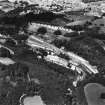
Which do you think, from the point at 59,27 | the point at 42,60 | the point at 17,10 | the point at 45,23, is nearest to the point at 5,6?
the point at 17,10

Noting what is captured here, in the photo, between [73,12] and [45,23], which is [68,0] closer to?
[73,12]

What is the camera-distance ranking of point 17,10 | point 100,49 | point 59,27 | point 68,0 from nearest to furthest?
point 100,49, point 59,27, point 17,10, point 68,0

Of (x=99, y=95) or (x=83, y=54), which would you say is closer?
(x=99, y=95)

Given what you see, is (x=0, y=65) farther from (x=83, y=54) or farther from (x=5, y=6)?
(x=5, y=6)

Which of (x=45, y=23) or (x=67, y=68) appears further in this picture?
(x=45, y=23)

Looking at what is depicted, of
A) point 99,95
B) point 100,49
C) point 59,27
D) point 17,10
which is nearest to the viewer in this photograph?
point 99,95

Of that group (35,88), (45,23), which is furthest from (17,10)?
(35,88)
